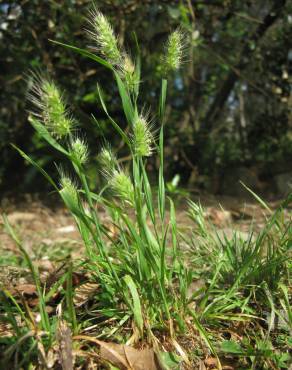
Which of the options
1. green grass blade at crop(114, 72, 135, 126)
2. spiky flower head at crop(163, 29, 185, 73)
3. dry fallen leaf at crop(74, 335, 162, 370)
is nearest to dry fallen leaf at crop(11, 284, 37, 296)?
dry fallen leaf at crop(74, 335, 162, 370)

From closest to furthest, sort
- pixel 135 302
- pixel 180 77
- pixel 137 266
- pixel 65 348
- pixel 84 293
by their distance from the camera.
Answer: pixel 65 348 → pixel 135 302 → pixel 137 266 → pixel 84 293 → pixel 180 77

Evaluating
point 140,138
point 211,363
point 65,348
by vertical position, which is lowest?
point 211,363

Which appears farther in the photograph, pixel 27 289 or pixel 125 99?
pixel 27 289

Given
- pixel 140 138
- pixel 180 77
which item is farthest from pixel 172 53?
pixel 180 77

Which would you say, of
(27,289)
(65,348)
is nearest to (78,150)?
(65,348)

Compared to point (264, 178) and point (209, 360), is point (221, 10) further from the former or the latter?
point (209, 360)

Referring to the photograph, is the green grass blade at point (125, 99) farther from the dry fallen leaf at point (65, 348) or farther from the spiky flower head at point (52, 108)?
the dry fallen leaf at point (65, 348)

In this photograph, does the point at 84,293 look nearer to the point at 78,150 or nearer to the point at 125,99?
the point at 78,150

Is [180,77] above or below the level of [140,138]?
above

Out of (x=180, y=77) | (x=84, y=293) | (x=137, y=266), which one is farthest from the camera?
(x=180, y=77)
